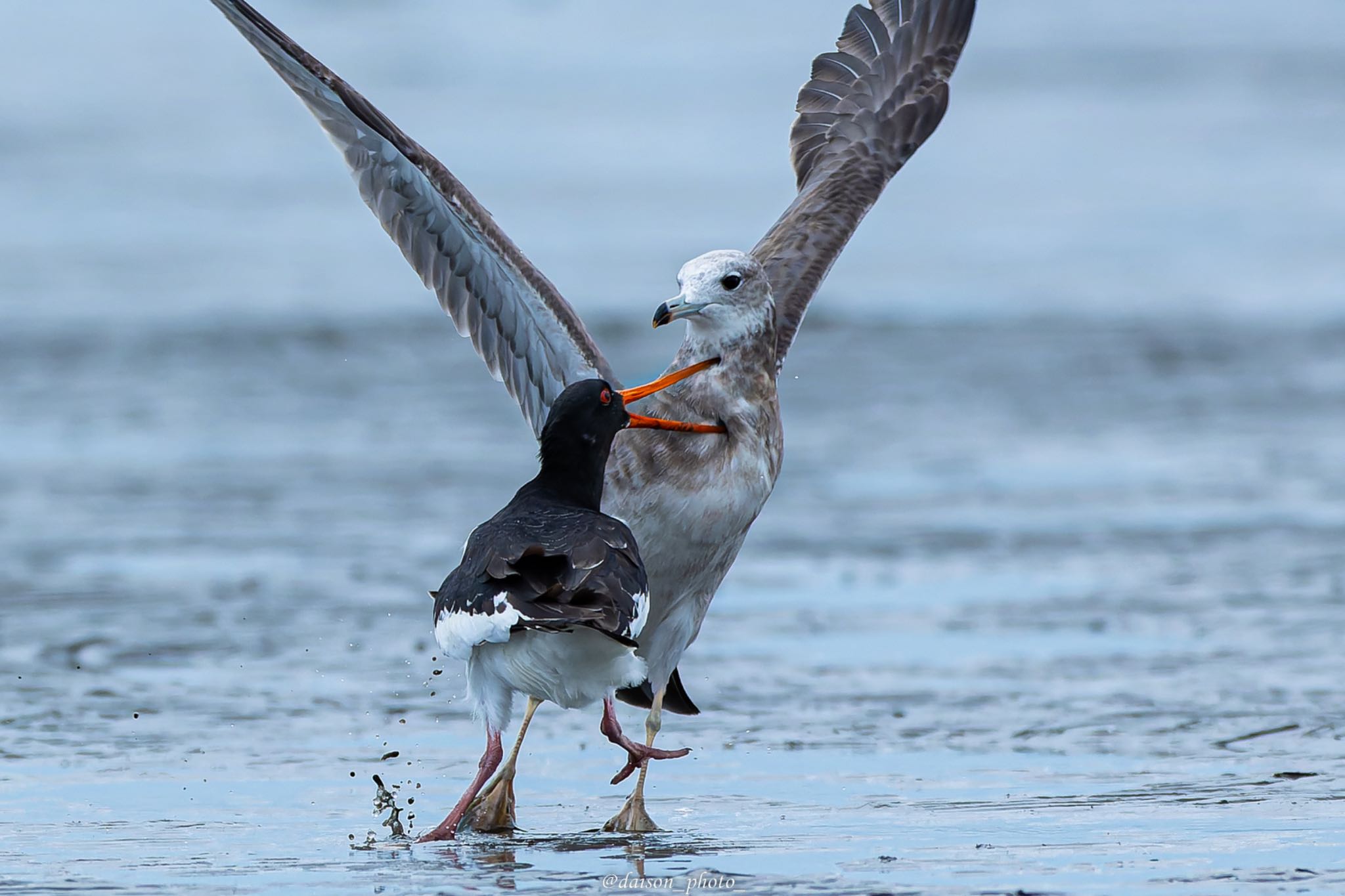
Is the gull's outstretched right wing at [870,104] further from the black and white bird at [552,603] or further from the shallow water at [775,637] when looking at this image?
the black and white bird at [552,603]

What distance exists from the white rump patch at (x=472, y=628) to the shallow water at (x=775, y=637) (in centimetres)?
59

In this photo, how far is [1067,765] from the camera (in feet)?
23.4

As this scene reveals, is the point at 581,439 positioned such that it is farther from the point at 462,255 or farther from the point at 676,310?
the point at 462,255

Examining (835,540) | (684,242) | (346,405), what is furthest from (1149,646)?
(684,242)

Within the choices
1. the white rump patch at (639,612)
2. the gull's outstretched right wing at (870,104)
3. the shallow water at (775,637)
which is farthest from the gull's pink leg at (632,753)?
the gull's outstretched right wing at (870,104)

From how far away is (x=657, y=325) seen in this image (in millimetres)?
7512

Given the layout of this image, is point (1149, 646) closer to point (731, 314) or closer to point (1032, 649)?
point (1032, 649)

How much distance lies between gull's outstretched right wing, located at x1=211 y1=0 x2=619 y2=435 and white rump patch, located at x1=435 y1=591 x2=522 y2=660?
2.07m

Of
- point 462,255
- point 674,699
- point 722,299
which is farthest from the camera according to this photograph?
point 462,255

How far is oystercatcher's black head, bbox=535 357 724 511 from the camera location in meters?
7.00

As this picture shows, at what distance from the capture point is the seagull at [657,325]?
24.3 feet

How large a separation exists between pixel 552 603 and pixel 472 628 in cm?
28

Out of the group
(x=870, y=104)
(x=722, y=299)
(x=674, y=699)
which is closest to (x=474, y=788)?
(x=674, y=699)

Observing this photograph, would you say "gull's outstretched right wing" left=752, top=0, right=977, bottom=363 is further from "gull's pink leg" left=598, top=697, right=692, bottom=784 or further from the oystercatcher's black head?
"gull's pink leg" left=598, top=697, right=692, bottom=784
